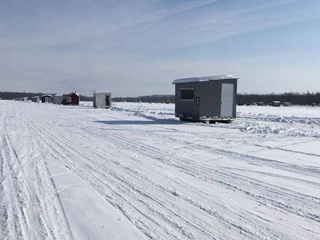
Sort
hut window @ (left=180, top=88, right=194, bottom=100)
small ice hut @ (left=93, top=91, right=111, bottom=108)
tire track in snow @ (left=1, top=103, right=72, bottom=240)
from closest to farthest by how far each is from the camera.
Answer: tire track in snow @ (left=1, top=103, right=72, bottom=240)
hut window @ (left=180, top=88, right=194, bottom=100)
small ice hut @ (left=93, top=91, right=111, bottom=108)

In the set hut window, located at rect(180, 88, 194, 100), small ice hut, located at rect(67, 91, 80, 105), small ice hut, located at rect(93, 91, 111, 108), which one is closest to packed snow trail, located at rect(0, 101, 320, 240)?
hut window, located at rect(180, 88, 194, 100)

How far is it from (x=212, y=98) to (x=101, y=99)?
27391 mm

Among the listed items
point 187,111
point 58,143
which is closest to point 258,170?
point 58,143

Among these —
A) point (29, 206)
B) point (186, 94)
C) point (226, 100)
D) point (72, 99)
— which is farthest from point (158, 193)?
point (72, 99)

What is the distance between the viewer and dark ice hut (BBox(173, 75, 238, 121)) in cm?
1758

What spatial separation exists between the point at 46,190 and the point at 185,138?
276 inches

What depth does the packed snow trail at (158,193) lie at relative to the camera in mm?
3559

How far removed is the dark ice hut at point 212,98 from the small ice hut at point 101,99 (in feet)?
84.9

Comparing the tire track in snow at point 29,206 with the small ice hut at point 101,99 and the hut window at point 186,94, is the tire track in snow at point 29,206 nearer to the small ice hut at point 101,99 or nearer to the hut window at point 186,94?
the hut window at point 186,94

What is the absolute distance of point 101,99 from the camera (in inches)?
1665

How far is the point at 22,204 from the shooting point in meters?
4.27

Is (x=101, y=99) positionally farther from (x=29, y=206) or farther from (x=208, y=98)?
(x=29, y=206)

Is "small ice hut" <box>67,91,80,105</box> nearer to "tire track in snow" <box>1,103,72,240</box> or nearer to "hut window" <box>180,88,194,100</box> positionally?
"hut window" <box>180,88,194,100</box>

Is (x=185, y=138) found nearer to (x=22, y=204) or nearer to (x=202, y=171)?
(x=202, y=171)
